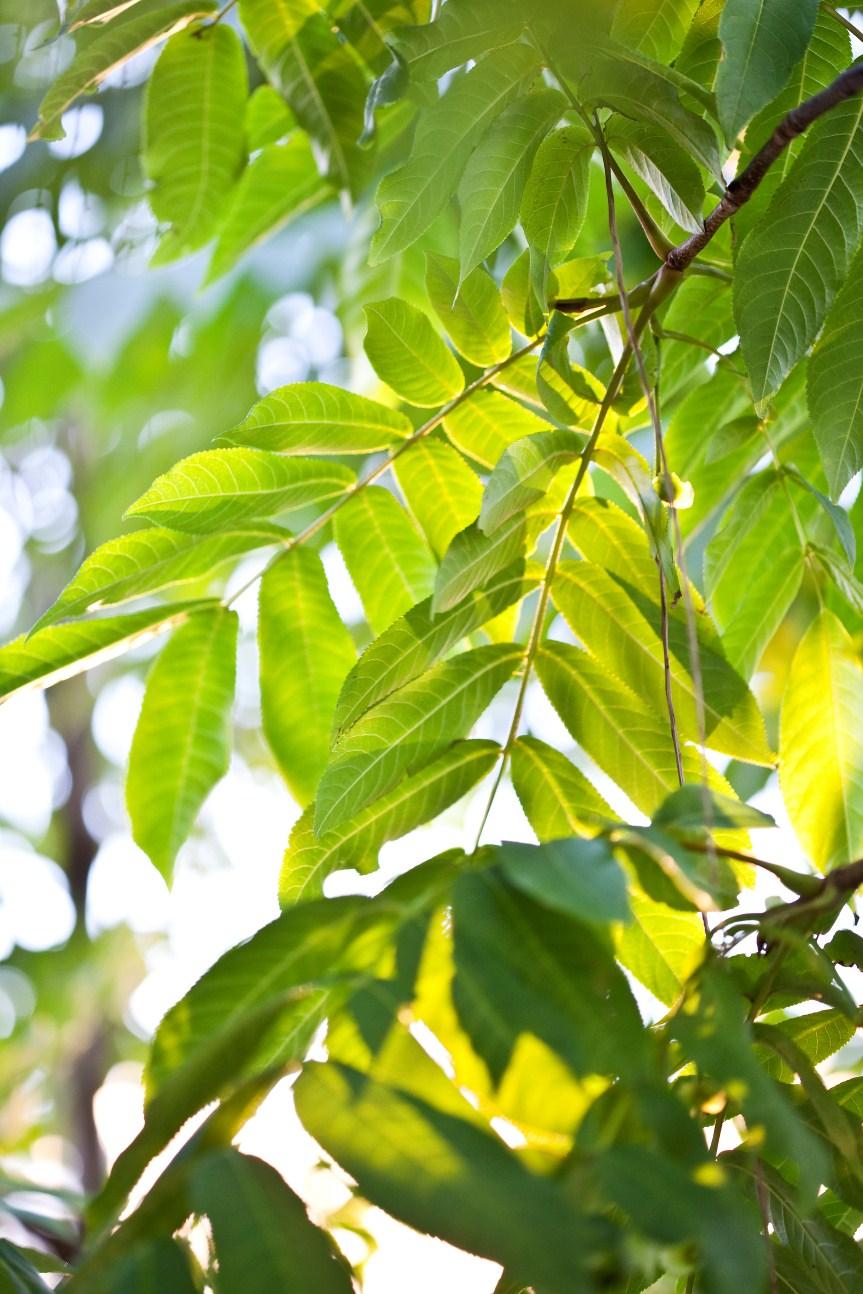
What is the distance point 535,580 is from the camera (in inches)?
26.1

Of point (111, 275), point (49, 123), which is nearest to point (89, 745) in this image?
point (111, 275)

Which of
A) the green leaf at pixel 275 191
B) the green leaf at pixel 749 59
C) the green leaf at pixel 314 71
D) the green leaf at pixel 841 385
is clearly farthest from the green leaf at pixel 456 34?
the green leaf at pixel 275 191

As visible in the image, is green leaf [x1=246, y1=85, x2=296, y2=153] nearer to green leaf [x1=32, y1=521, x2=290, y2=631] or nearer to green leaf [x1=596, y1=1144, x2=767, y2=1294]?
green leaf [x1=32, y1=521, x2=290, y2=631]

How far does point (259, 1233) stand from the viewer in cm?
32

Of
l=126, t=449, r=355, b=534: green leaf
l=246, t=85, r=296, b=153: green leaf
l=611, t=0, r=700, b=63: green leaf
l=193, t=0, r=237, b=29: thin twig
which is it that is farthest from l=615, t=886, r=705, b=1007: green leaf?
l=246, t=85, r=296, b=153: green leaf

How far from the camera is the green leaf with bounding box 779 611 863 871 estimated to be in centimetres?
66

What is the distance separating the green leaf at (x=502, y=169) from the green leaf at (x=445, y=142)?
2 cm

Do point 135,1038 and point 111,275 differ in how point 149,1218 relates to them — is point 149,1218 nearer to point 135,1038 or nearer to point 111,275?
point 111,275

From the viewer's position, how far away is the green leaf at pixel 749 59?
0.48 metres

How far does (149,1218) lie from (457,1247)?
109 millimetres

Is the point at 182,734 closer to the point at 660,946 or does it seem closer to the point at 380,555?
the point at 380,555

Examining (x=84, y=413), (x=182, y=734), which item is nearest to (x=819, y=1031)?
(x=182, y=734)

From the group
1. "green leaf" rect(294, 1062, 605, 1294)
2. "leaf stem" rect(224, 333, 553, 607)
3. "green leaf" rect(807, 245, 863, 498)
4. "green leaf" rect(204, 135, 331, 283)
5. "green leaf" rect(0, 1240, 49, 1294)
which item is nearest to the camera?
"green leaf" rect(294, 1062, 605, 1294)

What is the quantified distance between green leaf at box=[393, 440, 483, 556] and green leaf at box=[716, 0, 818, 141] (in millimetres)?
292
